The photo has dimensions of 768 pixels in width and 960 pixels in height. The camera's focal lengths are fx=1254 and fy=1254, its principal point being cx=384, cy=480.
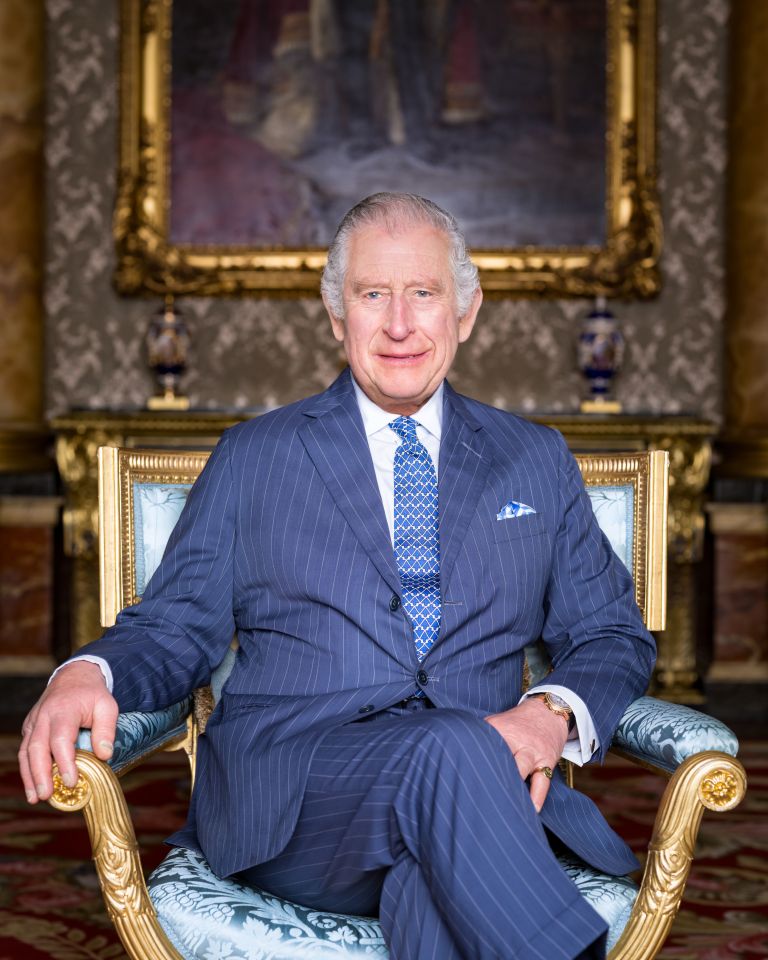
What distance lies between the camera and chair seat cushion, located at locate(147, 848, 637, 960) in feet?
5.73

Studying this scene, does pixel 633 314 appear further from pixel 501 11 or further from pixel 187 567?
pixel 187 567

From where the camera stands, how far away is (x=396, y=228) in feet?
7.22

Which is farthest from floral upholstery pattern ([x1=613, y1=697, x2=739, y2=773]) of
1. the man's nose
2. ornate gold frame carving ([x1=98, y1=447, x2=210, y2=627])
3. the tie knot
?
ornate gold frame carving ([x1=98, y1=447, x2=210, y2=627])

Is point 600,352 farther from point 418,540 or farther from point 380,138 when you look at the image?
point 418,540

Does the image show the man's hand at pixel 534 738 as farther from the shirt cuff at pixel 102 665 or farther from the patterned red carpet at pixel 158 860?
the patterned red carpet at pixel 158 860

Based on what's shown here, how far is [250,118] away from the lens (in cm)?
592

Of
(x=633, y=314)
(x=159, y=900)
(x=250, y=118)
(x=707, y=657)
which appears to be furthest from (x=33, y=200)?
(x=159, y=900)

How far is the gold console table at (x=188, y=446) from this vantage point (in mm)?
5355

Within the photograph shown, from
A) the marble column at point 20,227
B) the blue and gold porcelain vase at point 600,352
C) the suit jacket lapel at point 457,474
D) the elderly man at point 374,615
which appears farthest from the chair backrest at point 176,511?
the marble column at point 20,227

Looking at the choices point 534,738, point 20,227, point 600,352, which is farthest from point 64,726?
point 20,227

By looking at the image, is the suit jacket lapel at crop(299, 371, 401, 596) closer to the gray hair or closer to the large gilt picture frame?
the gray hair

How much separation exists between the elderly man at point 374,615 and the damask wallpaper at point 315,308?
366cm

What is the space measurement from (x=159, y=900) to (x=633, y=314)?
4.69 m

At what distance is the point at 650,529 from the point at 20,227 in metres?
4.03
